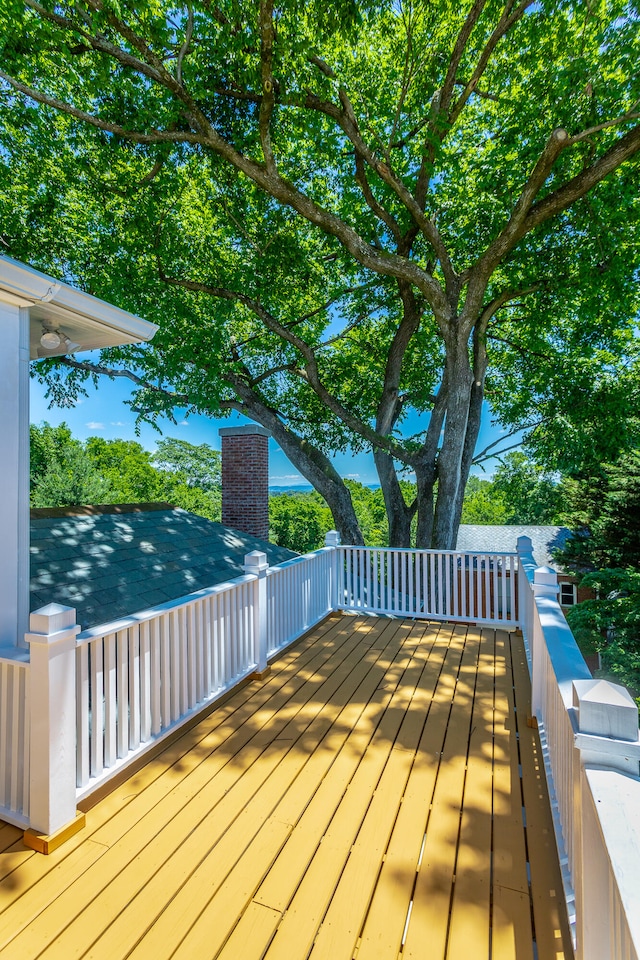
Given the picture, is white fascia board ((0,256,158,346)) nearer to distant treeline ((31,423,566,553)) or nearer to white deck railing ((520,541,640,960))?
white deck railing ((520,541,640,960))

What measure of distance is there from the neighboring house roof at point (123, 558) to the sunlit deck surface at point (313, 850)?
61.2 inches

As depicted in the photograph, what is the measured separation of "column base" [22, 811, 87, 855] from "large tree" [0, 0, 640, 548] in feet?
23.1

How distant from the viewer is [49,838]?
2.35m

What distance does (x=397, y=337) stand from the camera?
10.1 meters

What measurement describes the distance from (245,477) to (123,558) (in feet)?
13.1

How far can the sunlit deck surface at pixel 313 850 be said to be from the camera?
191 cm

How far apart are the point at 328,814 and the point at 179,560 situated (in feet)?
13.3

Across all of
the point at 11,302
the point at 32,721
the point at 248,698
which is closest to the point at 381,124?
the point at 11,302

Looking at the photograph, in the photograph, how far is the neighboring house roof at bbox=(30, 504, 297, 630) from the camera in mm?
4492

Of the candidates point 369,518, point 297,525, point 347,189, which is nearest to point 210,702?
point 347,189

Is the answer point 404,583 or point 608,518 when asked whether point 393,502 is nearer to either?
point 404,583

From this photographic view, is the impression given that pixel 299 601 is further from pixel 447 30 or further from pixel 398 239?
pixel 447 30

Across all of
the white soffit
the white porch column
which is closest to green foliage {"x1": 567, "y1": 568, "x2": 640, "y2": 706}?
the white soffit

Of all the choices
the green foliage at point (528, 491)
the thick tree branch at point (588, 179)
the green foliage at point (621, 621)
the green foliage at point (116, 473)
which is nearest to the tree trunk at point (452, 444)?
the thick tree branch at point (588, 179)
